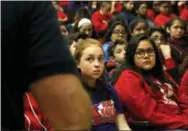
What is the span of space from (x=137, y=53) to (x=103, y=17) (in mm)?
4019

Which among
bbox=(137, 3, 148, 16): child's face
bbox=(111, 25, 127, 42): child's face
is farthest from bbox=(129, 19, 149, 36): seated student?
bbox=(137, 3, 148, 16): child's face

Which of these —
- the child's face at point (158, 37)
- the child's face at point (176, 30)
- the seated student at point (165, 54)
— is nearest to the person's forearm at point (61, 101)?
the seated student at point (165, 54)

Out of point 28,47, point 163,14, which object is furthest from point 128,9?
point 28,47

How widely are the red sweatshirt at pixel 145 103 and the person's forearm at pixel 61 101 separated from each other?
6.55 ft

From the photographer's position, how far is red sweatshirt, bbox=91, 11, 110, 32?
22.0 ft

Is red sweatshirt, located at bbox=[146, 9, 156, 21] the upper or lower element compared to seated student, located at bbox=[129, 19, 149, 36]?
lower

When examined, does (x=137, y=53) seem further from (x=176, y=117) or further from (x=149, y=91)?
(x=176, y=117)

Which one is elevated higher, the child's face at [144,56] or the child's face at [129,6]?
the child's face at [144,56]

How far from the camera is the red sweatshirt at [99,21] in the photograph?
6708mm

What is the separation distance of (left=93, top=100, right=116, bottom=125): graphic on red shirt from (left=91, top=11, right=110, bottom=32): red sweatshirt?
157 inches

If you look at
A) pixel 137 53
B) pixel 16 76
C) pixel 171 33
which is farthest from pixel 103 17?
pixel 16 76

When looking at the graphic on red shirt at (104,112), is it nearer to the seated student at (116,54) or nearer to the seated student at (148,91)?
the seated student at (148,91)

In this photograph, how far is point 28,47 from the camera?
938mm

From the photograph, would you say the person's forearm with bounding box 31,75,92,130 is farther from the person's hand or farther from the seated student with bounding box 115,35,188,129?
the person's hand
